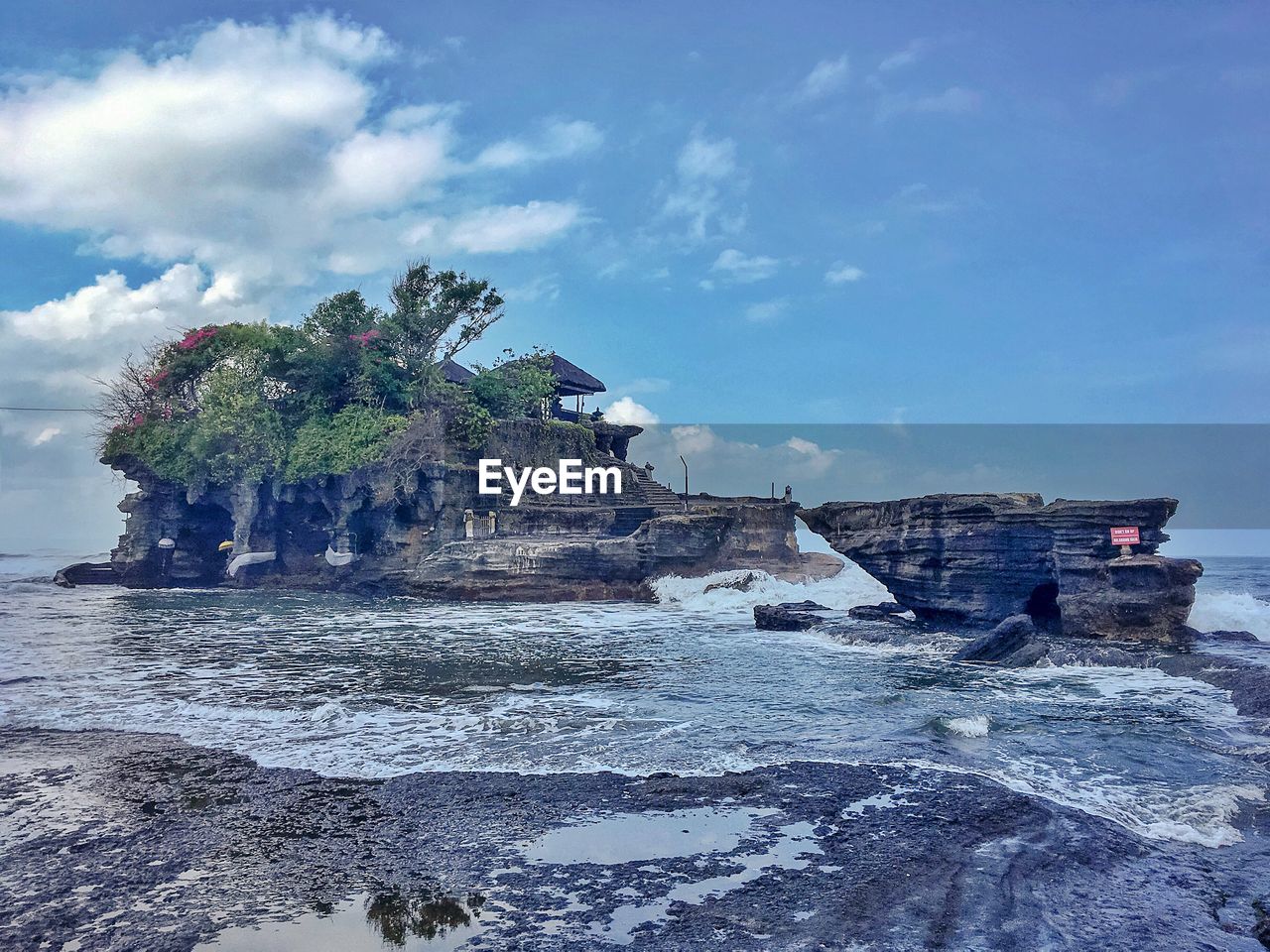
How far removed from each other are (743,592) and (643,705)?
16.9 meters

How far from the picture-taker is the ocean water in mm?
8016

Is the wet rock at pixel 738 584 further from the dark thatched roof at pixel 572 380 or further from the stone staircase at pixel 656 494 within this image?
the dark thatched roof at pixel 572 380

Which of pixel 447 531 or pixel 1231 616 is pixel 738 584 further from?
pixel 1231 616

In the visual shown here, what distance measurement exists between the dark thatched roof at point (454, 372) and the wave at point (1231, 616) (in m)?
27.5

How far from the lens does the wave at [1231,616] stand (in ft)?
56.4

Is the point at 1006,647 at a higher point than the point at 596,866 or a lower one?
higher

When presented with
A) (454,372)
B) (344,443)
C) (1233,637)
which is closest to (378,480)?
(344,443)

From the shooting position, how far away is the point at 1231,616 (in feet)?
57.8

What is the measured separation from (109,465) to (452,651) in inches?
1046

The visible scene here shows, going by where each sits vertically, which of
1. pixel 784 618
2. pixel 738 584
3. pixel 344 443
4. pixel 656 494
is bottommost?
pixel 784 618

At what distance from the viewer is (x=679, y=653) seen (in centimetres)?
1583

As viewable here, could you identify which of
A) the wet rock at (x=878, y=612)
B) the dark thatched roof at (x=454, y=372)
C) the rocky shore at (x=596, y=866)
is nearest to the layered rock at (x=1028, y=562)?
the wet rock at (x=878, y=612)

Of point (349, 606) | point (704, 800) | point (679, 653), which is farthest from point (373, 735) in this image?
point (349, 606)
